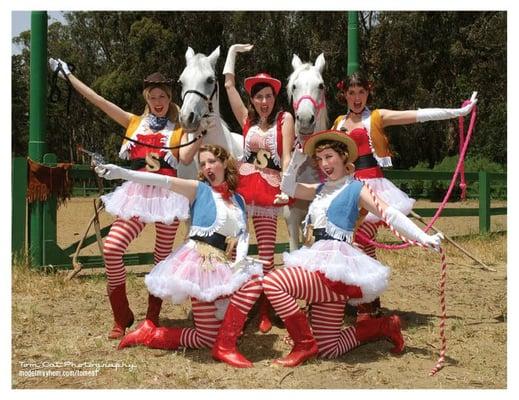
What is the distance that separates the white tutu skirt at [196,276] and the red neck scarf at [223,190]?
0.38 metres

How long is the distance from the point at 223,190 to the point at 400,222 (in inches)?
47.6

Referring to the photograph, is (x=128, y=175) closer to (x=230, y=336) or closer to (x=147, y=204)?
(x=147, y=204)

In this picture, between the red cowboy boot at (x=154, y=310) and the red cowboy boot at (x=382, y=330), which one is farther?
the red cowboy boot at (x=154, y=310)

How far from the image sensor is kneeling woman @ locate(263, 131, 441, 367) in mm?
3400

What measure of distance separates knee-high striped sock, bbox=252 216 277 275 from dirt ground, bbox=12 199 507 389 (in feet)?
2.03

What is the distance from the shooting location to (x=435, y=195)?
18.5m

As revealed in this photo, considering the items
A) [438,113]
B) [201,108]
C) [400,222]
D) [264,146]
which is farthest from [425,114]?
[201,108]

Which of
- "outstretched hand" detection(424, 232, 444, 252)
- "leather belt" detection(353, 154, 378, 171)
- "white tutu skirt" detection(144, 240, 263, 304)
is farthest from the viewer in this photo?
"leather belt" detection(353, 154, 378, 171)

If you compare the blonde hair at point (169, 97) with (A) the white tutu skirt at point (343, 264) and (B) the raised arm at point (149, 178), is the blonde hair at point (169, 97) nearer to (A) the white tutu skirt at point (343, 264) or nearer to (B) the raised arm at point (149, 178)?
(B) the raised arm at point (149, 178)

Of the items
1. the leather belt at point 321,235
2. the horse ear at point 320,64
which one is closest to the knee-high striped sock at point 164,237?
the leather belt at point 321,235

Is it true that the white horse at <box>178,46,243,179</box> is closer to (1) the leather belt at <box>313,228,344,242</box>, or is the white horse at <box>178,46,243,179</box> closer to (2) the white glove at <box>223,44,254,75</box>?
(2) the white glove at <box>223,44,254,75</box>

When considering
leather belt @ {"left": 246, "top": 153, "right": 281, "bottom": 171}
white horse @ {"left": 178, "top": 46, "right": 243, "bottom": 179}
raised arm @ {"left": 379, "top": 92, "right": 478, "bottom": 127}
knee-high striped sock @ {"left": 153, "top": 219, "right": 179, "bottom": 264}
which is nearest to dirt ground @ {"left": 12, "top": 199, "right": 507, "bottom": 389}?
knee-high striped sock @ {"left": 153, "top": 219, "right": 179, "bottom": 264}

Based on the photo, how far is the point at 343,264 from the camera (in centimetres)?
336

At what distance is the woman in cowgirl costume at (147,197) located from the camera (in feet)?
12.7
